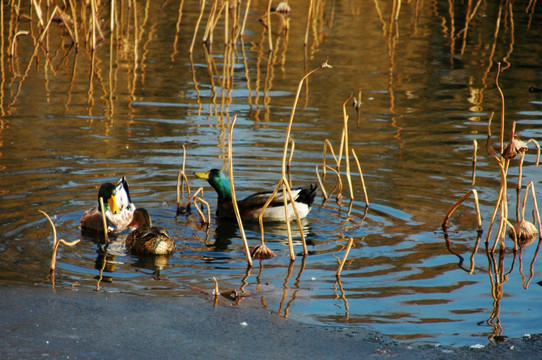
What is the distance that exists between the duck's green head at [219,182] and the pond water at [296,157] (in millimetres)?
404

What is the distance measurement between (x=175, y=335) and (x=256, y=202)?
10.6ft

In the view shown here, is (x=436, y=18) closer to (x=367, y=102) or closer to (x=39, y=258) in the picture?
(x=367, y=102)

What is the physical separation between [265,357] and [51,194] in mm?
4444

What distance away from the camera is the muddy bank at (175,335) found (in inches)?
187

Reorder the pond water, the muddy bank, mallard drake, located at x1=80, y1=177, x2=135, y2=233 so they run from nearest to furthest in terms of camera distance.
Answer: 1. the muddy bank
2. the pond water
3. mallard drake, located at x1=80, y1=177, x2=135, y2=233

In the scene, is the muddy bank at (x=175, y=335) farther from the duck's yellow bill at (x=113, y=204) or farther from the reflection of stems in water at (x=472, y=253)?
the duck's yellow bill at (x=113, y=204)

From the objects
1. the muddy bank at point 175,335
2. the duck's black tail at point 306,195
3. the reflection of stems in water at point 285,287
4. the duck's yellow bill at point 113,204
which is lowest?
the reflection of stems in water at point 285,287

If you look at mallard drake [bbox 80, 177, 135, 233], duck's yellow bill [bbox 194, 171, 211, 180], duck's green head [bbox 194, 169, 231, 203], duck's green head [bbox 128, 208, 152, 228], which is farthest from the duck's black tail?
mallard drake [bbox 80, 177, 135, 233]

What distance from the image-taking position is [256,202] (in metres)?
8.11

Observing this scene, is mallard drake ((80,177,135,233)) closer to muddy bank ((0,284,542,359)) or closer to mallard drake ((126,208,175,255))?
mallard drake ((126,208,175,255))

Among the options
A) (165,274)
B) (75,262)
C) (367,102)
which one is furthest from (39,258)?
(367,102)

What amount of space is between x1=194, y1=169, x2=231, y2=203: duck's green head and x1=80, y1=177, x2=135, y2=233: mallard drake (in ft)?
3.16

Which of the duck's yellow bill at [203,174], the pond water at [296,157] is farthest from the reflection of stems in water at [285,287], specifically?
the duck's yellow bill at [203,174]

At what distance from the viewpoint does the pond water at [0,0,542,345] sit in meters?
6.04
